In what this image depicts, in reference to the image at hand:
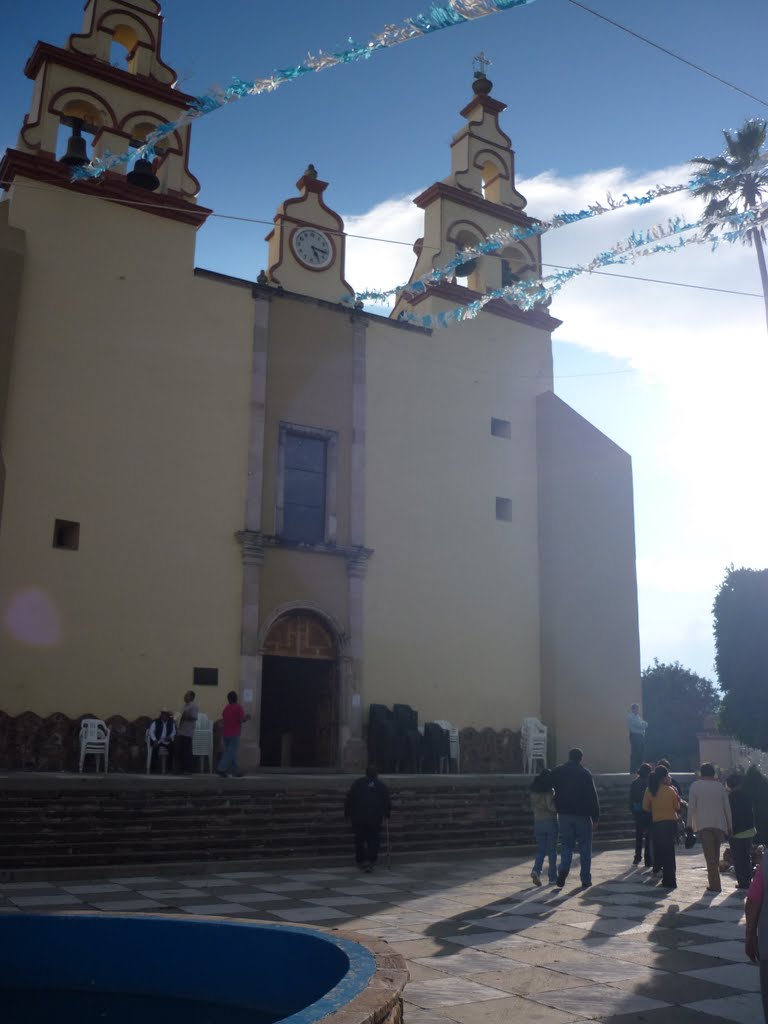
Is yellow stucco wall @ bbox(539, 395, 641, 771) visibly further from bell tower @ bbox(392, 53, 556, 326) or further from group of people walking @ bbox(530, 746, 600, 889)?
group of people walking @ bbox(530, 746, 600, 889)

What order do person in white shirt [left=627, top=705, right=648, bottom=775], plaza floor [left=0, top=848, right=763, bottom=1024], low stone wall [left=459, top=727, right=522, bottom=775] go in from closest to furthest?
plaza floor [left=0, top=848, right=763, bottom=1024] → low stone wall [left=459, top=727, right=522, bottom=775] → person in white shirt [left=627, top=705, right=648, bottom=775]

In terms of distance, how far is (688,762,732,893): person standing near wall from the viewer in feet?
33.4

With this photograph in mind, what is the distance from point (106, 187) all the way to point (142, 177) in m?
4.08

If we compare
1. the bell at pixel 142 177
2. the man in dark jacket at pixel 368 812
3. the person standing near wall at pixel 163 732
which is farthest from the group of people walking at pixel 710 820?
the bell at pixel 142 177

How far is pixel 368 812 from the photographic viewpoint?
1166 cm

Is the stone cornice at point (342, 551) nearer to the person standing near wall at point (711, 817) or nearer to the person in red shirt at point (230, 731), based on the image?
the person in red shirt at point (230, 731)

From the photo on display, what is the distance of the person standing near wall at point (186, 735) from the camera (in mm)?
15617

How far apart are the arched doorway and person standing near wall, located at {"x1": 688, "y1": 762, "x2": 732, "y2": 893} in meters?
8.58

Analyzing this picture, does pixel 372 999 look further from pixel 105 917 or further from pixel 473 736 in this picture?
pixel 473 736

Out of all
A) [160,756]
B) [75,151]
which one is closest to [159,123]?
[75,151]

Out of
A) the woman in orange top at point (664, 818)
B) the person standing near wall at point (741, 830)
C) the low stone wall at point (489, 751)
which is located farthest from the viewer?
the low stone wall at point (489, 751)

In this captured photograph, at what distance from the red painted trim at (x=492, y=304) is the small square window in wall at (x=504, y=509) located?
4221 mm


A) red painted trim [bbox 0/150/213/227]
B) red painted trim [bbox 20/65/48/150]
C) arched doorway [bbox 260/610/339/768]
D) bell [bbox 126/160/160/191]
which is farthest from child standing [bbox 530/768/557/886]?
red painted trim [bbox 20/65/48/150]

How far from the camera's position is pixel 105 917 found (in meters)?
5.76
